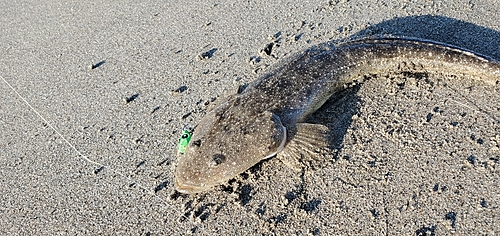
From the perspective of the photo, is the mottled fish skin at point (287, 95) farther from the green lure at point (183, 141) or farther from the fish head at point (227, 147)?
the green lure at point (183, 141)

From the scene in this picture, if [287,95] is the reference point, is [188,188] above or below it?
below

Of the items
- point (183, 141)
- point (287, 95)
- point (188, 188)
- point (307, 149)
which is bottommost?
point (188, 188)

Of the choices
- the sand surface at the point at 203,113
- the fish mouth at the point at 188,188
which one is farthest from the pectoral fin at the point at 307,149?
the fish mouth at the point at 188,188

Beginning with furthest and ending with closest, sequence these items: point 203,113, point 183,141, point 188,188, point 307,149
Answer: point 203,113
point 183,141
point 307,149
point 188,188

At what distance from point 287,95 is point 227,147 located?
82cm

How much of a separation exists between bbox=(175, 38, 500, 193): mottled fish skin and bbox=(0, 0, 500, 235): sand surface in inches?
5.8

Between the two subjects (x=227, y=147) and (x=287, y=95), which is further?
(x=287, y=95)

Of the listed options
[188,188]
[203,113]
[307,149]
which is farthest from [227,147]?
[203,113]

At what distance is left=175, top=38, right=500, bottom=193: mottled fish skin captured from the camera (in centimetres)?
338

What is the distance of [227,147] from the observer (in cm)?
341

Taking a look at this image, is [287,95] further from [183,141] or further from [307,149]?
[183,141]

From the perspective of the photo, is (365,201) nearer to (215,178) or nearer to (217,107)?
(215,178)

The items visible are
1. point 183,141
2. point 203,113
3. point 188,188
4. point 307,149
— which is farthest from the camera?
point 203,113

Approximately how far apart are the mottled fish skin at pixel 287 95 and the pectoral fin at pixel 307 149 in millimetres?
80
